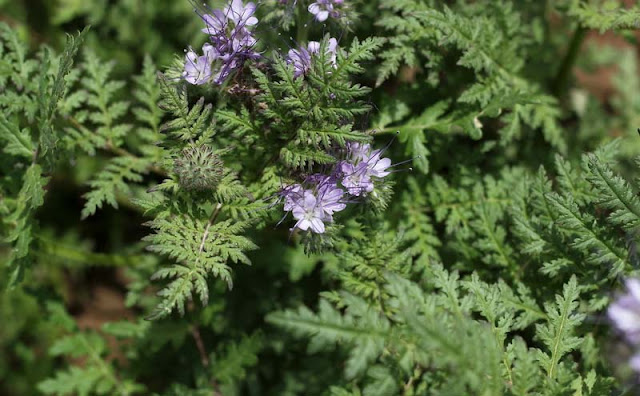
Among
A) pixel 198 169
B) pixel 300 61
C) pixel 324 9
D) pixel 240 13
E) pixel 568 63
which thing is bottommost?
pixel 198 169

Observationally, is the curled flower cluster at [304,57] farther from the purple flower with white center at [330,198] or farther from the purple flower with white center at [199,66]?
the purple flower with white center at [330,198]

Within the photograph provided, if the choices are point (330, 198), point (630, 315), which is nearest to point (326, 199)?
point (330, 198)

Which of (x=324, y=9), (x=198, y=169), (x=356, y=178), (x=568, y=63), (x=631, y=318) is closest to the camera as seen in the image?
(x=631, y=318)

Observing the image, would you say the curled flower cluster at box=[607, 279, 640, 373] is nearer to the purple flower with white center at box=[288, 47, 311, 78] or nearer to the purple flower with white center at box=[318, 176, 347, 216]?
the purple flower with white center at box=[318, 176, 347, 216]

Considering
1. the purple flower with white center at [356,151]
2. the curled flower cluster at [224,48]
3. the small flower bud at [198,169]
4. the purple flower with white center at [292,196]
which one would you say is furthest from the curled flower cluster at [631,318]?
the curled flower cluster at [224,48]

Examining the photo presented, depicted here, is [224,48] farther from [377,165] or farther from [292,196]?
[377,165]

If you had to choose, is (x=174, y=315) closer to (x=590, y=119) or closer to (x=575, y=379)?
(x=575, y=379)

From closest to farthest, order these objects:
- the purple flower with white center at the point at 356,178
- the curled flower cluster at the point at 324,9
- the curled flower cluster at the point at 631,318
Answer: the curled flower cluster at the point at 631,318
the purple flower with white center at the point at 356,178
the curled flower cluster at the point at 324,9
